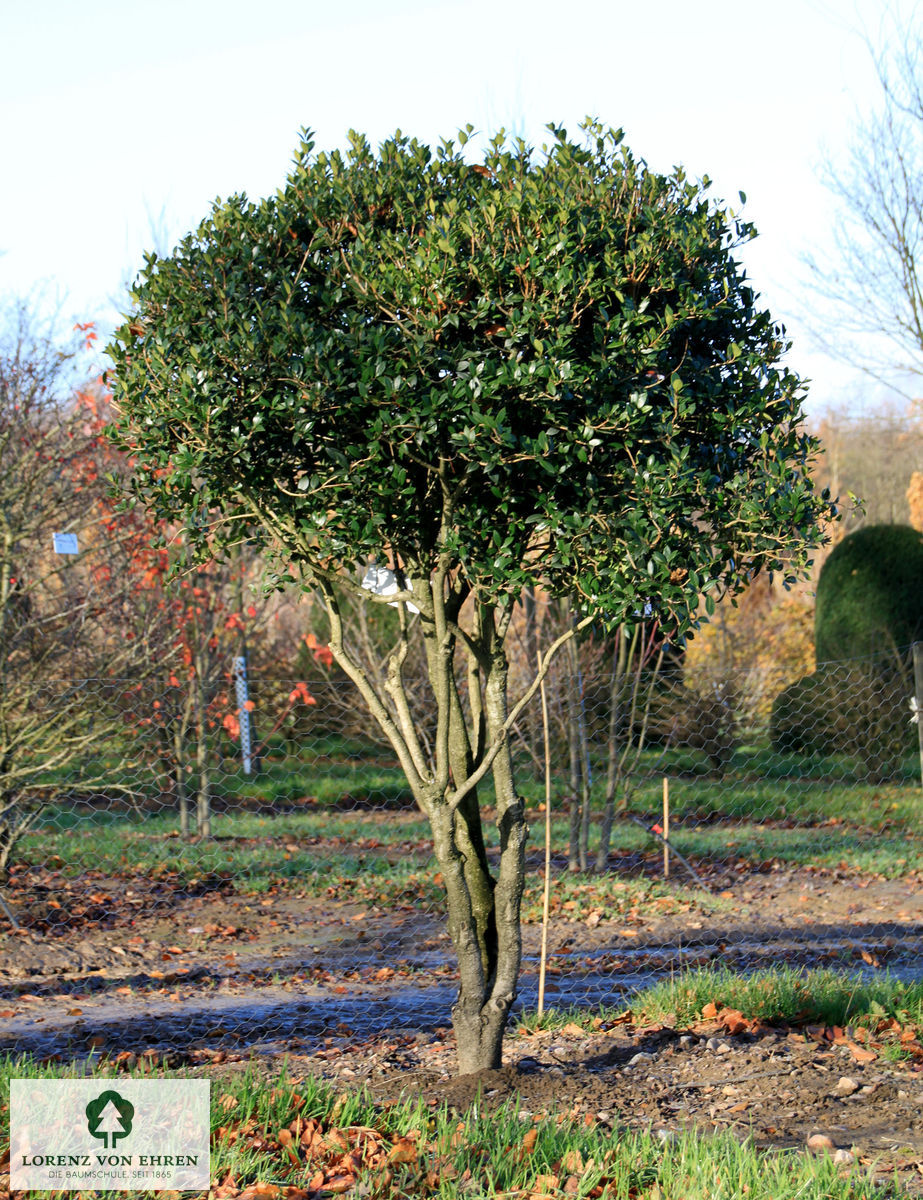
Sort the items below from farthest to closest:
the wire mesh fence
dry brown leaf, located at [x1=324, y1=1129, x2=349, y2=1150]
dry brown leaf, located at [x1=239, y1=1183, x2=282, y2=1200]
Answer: the wire mesh fence, dry brown leaf, located at [x1=324, y1=1129, x2=349, y2=1150], dry brown leaf, located at [x1=239, y1=1183, x2=282, y2=1200]

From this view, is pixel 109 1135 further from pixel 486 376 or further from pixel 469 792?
pixel 486 376

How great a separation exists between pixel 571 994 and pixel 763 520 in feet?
10.1

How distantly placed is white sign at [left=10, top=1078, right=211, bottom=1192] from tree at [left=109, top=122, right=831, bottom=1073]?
1.09 metres

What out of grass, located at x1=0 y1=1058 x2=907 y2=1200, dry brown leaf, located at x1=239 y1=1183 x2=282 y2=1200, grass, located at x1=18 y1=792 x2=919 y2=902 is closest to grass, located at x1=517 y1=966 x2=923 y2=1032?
grass, located at x1=0 y1=1058 x2=907 y2=1200

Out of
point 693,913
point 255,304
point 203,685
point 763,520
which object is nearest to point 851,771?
point 693,913

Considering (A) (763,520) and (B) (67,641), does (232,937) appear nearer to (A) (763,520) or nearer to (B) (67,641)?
(B) (67,641)

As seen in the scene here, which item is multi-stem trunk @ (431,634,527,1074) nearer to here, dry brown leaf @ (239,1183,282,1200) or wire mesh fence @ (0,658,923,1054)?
dry brown leaf @ (239,1183,282,1200)

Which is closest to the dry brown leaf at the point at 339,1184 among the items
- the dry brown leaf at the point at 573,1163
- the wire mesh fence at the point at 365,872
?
the dry brown leaf at the point at 573,1163

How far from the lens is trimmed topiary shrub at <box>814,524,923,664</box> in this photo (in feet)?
44.0

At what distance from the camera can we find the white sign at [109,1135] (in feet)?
9.22

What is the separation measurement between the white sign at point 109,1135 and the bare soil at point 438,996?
28.2 inches

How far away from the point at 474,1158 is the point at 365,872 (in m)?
5.27

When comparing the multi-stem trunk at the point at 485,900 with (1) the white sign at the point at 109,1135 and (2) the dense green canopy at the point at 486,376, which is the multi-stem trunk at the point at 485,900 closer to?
(2) the dense green canopy at the point at 486,376

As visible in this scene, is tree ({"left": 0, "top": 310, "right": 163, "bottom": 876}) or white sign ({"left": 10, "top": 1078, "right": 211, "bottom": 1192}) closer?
white sign ({"left": 10, "top": 1078, "right": 211, "bottom": 1192})
